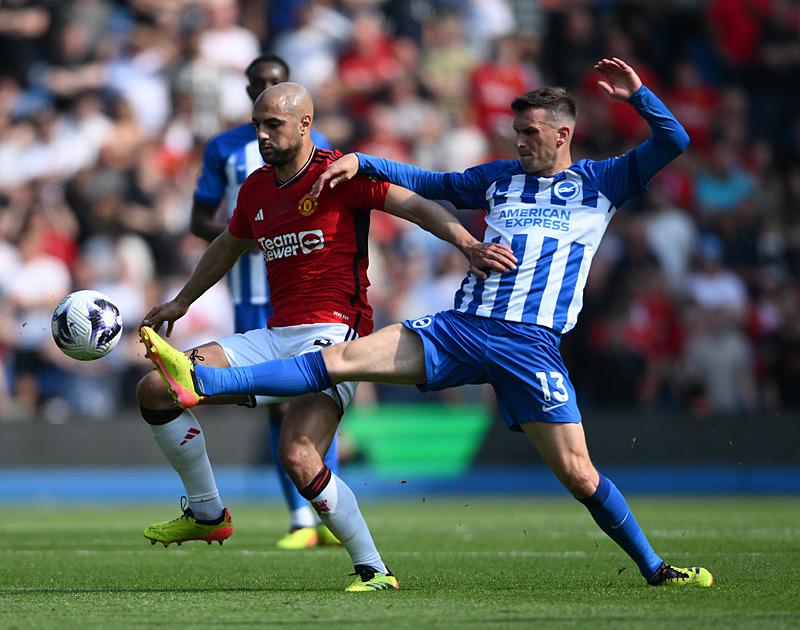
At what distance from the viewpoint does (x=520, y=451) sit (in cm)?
1312

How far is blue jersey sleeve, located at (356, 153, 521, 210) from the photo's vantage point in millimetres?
6027

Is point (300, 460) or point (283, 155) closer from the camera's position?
point (300, 460)

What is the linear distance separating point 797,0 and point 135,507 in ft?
36.0

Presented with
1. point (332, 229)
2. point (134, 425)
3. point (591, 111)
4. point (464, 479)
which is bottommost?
point (464, 479)

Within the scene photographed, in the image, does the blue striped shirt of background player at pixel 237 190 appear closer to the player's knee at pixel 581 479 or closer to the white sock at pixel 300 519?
the white sock at pixel 300 519

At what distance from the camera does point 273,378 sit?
18.2 feet

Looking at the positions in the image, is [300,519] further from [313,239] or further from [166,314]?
[313,239]

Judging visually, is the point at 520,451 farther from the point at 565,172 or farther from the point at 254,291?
the point at 565,172

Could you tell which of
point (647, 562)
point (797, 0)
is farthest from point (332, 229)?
point (797, 0)

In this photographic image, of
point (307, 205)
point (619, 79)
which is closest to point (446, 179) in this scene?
A: point (307, 205)

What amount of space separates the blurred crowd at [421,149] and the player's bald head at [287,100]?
7443 mm

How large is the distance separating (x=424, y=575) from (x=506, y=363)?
145 cm

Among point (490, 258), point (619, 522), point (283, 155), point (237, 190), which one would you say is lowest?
point (619, 522)

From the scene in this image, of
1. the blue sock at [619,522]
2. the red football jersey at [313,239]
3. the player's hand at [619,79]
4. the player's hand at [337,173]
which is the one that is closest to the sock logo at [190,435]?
the red football jersey at [313,239]
